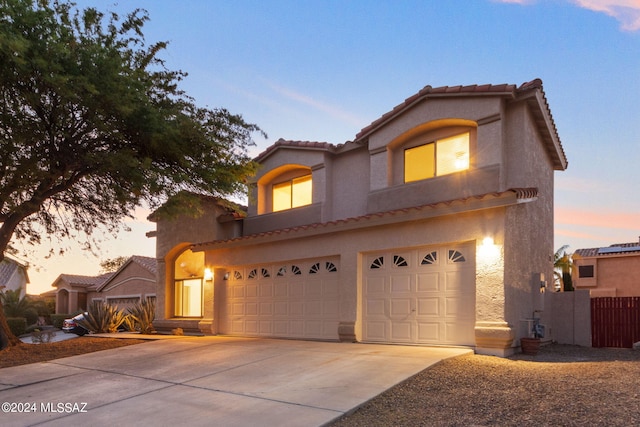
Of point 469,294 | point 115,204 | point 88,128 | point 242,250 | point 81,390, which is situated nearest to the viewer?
point 81,390

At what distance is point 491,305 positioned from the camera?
11.2 meters

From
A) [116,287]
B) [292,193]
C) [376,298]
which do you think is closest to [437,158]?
[376,298]

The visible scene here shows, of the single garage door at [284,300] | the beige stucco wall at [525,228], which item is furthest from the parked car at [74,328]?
the beige stucco wall at [525,228]

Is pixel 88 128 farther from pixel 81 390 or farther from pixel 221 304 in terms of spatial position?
pixel 221 304

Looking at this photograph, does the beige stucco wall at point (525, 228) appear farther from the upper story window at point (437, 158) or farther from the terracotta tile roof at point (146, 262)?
the terracotta tile roof at point (146, 262)

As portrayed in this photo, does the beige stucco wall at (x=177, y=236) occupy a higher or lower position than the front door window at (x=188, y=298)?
higher

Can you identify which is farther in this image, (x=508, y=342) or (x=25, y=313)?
(x=25, y=313)

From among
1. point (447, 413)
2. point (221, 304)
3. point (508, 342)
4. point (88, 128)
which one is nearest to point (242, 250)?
point (221, 304)

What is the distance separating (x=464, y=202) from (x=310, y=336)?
633 cm

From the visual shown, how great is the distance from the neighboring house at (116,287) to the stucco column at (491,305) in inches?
919

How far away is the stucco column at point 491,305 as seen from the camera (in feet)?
35.8

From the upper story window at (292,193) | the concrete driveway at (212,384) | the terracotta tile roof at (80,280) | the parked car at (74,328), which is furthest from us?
the terracotta tile roof at (80,280)

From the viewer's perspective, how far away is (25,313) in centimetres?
3359

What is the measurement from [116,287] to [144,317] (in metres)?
16.3
